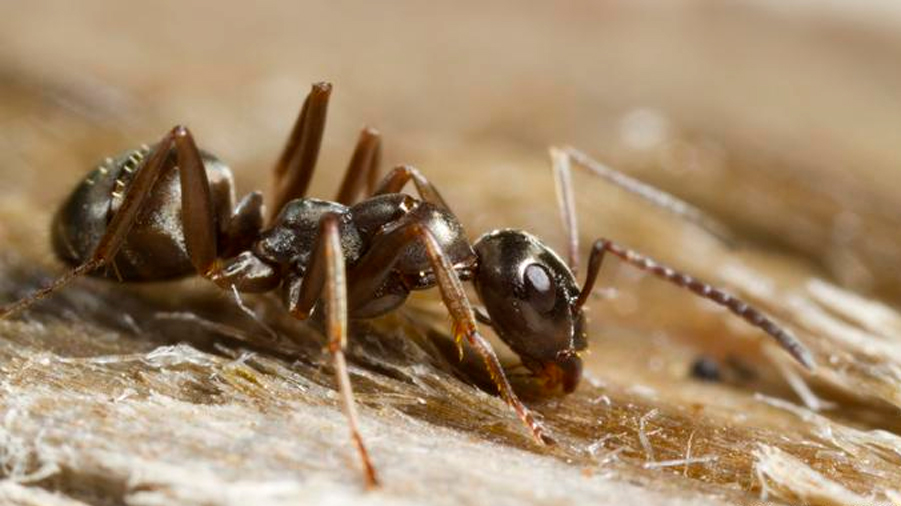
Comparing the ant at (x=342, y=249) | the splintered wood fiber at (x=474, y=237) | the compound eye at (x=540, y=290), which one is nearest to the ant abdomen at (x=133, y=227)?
the ant at (x=342, y=249)

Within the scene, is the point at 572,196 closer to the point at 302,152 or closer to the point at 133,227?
the point at 302,152

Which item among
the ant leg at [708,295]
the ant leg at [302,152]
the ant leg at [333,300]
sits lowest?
the ant leg at [333,300]

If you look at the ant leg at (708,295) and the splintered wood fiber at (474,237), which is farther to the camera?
the ant leg at (708,295)

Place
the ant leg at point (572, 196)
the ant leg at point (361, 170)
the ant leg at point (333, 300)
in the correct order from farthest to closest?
the ant leg at point (361, 170)
the ant leg at point (572, 196)
the ant leg at point (333, 300)

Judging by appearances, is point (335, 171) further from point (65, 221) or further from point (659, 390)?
point (659, 390)

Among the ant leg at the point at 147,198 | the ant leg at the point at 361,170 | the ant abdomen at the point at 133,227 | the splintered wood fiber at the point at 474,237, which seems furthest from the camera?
the ant leg at the point at 361,170

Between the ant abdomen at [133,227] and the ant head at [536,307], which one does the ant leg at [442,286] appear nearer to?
the ant head at [536,307]

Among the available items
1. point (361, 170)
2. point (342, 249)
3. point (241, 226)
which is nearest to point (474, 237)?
point (361, 170)
